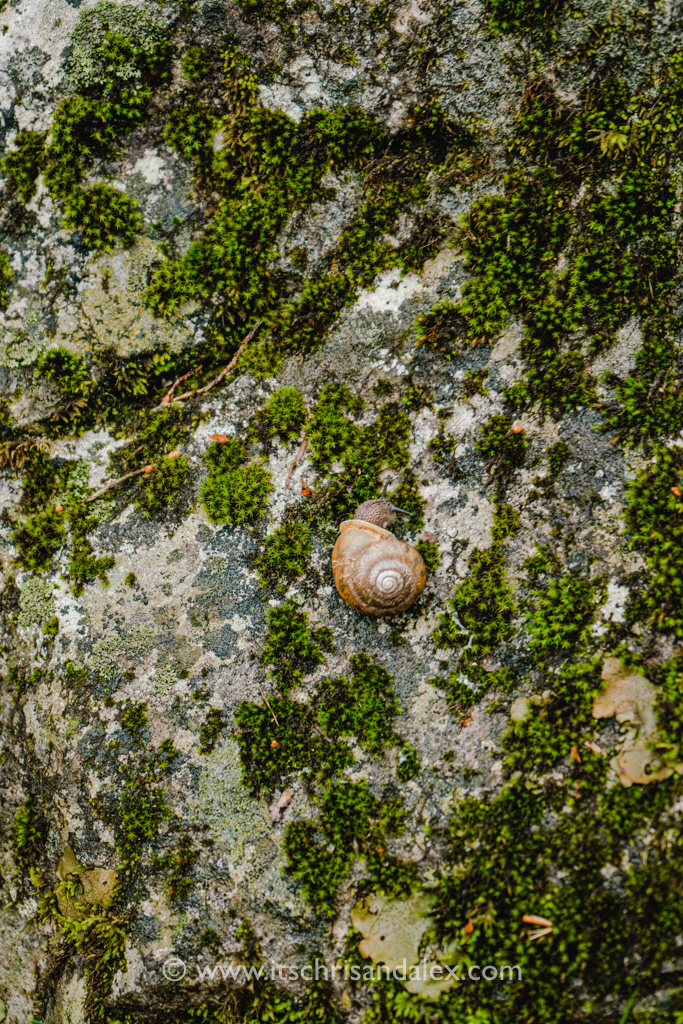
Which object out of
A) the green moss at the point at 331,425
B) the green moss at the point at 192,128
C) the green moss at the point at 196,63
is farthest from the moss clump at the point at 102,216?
the green moss at the point at 331,425

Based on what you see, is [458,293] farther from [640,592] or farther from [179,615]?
[179,615]

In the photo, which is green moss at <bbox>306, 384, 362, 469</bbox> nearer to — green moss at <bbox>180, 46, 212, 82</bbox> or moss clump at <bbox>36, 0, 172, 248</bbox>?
moss clump at <bbox>36, 0, 172, 248</bbox>

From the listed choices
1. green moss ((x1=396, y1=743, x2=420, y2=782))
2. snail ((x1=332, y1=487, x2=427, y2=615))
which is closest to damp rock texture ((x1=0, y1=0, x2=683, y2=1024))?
green moss ((x1=396, y1=743, x2=420, y2=782))

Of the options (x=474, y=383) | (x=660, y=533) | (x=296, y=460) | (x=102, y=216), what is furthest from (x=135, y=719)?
(x=660, y=533)

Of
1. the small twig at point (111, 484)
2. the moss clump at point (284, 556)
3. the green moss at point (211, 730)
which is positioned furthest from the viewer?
the small twig at point (111, 484)

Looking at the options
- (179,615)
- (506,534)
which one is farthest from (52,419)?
(506,534)

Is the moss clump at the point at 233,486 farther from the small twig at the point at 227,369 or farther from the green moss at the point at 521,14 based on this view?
the green moss at the point at 521,14
